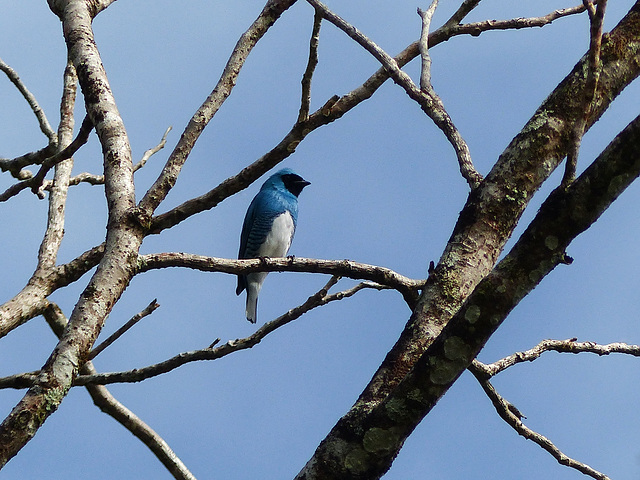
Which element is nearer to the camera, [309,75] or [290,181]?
[309,75]

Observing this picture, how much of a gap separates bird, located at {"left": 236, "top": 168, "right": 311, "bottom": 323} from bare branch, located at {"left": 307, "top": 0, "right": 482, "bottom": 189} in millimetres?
5050

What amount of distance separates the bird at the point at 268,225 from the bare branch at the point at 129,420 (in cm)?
416

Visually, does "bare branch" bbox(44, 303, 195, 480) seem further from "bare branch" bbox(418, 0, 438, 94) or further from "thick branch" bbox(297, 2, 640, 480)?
"bare branch" bbox(418, 0, 438, 94)

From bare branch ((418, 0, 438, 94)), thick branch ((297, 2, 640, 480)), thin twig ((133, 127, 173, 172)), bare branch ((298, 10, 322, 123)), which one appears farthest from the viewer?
thin twig ((133, 127, 173, 172))

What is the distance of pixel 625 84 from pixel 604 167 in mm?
1358

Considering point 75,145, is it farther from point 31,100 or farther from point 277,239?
point 277,239

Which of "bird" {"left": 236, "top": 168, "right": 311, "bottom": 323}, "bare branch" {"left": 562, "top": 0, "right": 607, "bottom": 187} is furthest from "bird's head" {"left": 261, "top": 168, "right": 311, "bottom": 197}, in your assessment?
"bare branch" {"left": 562, "top": 0, "right": 607, "bottom": 187}

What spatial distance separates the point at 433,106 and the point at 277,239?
5377 millimetres

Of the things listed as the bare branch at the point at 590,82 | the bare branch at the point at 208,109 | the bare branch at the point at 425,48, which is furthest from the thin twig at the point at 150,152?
the bare branch at the point at 590,82

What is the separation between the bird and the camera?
8742 mm

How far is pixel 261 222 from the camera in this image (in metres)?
8.84

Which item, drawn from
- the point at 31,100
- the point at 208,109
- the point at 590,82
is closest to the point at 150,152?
the point at 31,100

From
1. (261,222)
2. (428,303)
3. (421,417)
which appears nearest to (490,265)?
(428,303)

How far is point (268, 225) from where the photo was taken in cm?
878
